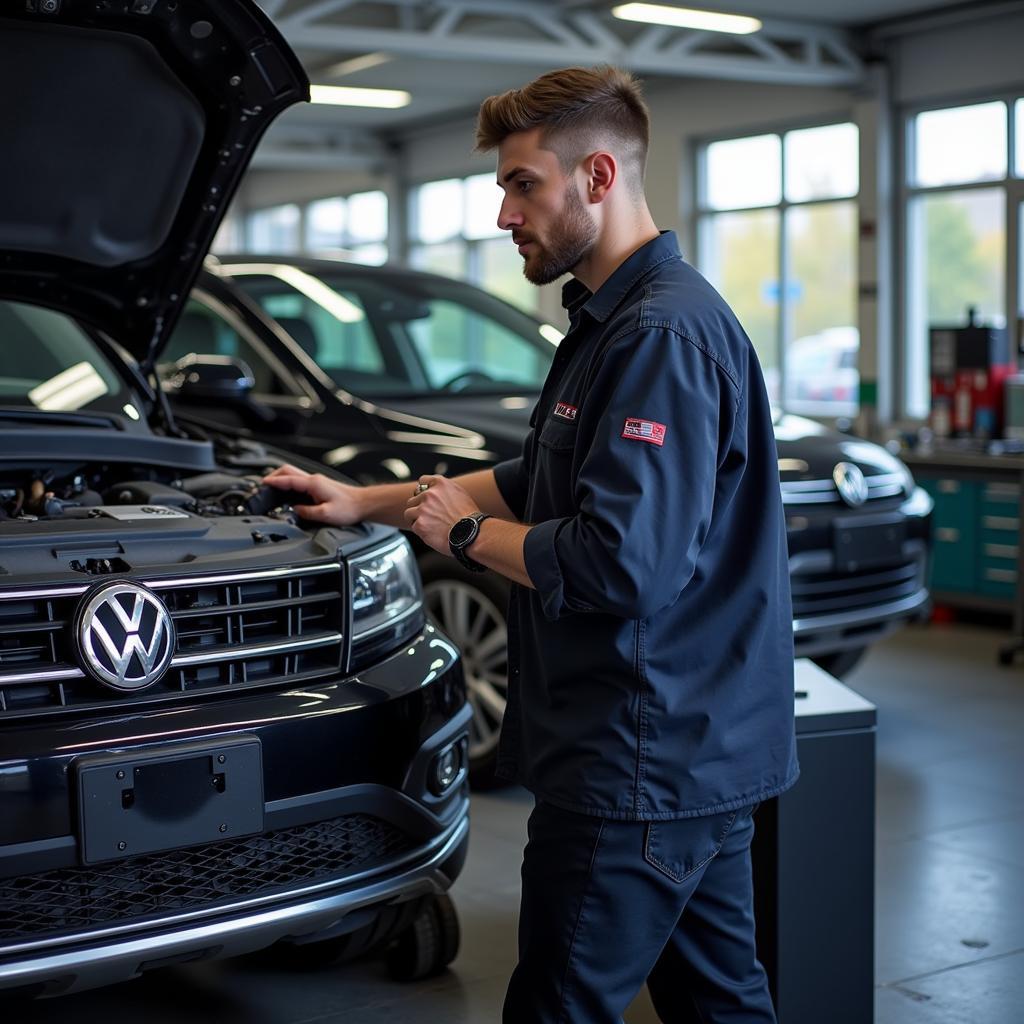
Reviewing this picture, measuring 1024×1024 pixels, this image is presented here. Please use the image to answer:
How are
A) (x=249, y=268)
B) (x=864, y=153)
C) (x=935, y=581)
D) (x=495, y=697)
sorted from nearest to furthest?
(x=495, y=697) < (x=249, y=268) < (x=935, y=581) < (x=864, y=153)

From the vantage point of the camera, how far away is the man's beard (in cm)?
189

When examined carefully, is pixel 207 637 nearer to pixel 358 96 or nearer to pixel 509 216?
pixel 509 216

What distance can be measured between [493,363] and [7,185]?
2617 mm

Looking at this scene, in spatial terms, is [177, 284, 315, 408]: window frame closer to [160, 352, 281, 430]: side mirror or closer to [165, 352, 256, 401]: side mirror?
[160, 352, 281, 430]: side mirror

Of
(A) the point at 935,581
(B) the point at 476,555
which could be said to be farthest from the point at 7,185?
(A) the point at 935,581

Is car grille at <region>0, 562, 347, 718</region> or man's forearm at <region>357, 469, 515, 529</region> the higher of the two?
man's forearm at <region>357, 469, 515, 529</region>

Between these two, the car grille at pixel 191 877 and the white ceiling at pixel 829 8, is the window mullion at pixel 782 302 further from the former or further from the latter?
the car grille at pixel 191 877

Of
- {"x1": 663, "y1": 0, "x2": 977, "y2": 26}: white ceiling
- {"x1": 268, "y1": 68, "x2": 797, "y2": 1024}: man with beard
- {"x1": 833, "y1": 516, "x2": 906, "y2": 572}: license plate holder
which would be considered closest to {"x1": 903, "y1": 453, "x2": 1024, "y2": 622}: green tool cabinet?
{"x1": 833, "y1": 516, "x2": 906, "y2": 572}: license plate holder

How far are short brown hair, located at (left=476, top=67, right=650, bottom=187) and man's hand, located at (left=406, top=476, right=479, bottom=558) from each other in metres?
0.46

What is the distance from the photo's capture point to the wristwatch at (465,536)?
6.28 feet

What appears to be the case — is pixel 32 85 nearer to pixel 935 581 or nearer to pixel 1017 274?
pixel 935 581

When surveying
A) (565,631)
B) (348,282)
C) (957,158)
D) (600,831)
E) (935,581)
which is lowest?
(935,581)

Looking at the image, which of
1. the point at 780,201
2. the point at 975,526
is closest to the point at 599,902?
the point at 975,526

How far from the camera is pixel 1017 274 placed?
1009 centimetres
